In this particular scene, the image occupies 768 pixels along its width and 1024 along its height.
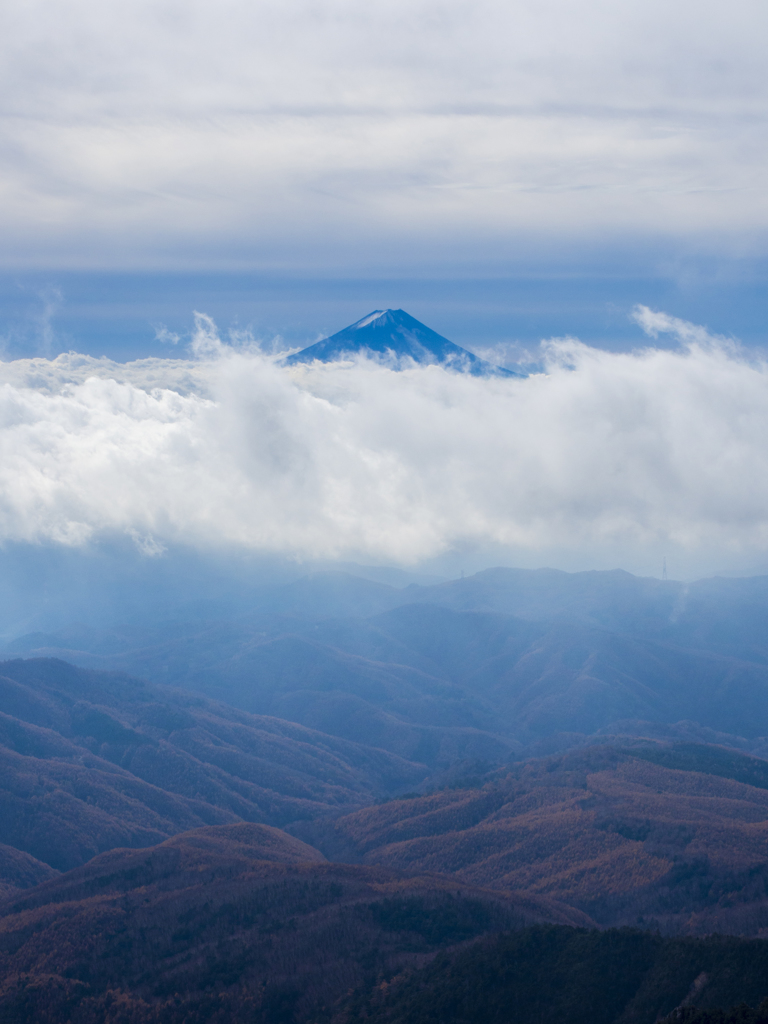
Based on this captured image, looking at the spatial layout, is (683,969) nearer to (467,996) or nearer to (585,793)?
(467,996)

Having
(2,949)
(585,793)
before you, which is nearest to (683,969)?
(2,949)

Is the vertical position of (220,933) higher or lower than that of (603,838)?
higher

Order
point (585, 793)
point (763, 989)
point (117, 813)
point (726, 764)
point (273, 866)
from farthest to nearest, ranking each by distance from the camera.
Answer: point (726, 764), point (117, 813), point (585, 793), point (273, 866), point (763, 989)

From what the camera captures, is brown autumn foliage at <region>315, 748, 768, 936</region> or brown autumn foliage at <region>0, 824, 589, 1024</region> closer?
brown autumn foliage at <region>0, 824, 589, 1024</region>

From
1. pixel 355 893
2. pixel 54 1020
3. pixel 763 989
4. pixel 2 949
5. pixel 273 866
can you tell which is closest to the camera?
pixel 763 989

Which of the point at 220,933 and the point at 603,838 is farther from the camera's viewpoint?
the point at 603,838

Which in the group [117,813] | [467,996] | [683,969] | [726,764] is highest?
[683,969]

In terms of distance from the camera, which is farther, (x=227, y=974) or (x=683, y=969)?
(x=227, y=974)

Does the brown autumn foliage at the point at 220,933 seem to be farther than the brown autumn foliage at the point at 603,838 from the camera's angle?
No

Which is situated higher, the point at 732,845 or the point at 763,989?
the point at 763,989

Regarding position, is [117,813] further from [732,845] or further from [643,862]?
[732,845]
